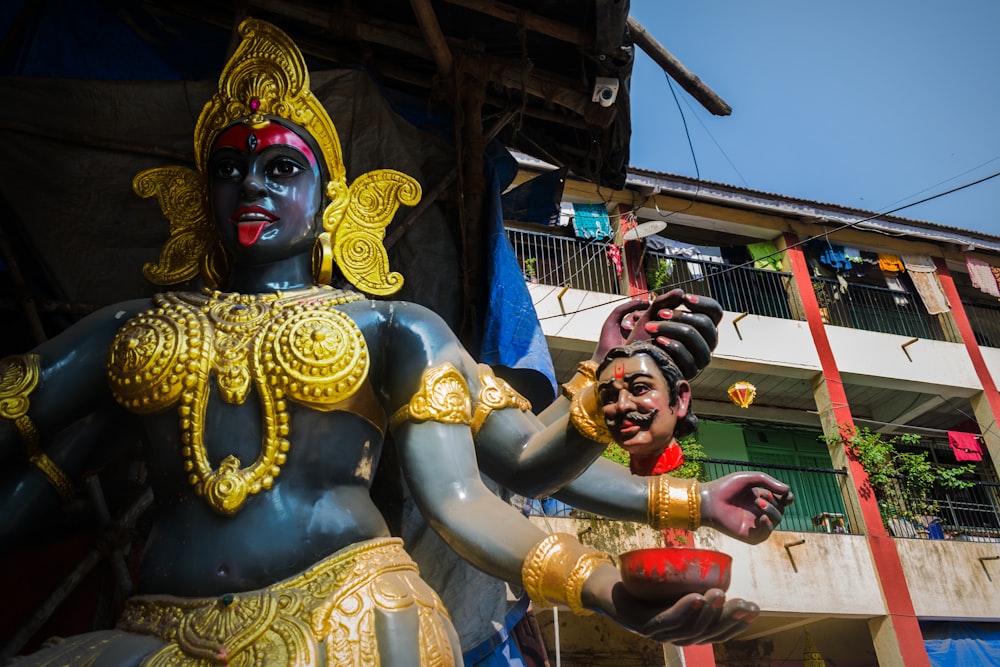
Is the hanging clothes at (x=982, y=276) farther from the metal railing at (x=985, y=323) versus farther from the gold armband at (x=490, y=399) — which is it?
the gold armband at (x=490, y=399)

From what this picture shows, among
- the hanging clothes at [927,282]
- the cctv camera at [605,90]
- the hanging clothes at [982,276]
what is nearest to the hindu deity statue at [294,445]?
the cctv camera at [605,90]

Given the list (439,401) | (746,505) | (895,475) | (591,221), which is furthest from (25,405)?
(895,475)

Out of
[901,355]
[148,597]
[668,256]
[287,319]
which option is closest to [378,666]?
[148,597]

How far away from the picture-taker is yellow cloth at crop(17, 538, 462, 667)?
1.74 m

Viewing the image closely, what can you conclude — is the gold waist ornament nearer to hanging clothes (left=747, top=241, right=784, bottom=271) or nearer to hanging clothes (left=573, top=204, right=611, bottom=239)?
hanging clothes (left=573, top=204, right=611, bottom=239)

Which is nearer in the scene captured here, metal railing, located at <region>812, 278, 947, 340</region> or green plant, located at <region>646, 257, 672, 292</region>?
green plant, located at <region>646, 257, 672, 292</region>

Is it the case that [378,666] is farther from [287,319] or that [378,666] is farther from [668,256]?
[668,256]

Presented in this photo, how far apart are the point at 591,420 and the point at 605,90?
195 cm

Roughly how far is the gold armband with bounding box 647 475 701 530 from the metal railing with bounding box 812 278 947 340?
43.9 feet

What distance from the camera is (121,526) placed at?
310 centimetres

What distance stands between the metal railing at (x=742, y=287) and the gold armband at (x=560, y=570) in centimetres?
1190

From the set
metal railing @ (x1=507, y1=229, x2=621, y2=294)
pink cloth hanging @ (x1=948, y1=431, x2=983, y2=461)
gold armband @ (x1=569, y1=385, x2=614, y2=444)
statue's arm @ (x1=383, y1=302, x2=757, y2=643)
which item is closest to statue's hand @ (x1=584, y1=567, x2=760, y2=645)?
statue's arm @ (x1=383, y1=302, x2=757, y2=643)

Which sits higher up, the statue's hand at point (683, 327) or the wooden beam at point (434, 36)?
the wooden beam at point (434, 36)

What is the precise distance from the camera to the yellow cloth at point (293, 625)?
174cm
